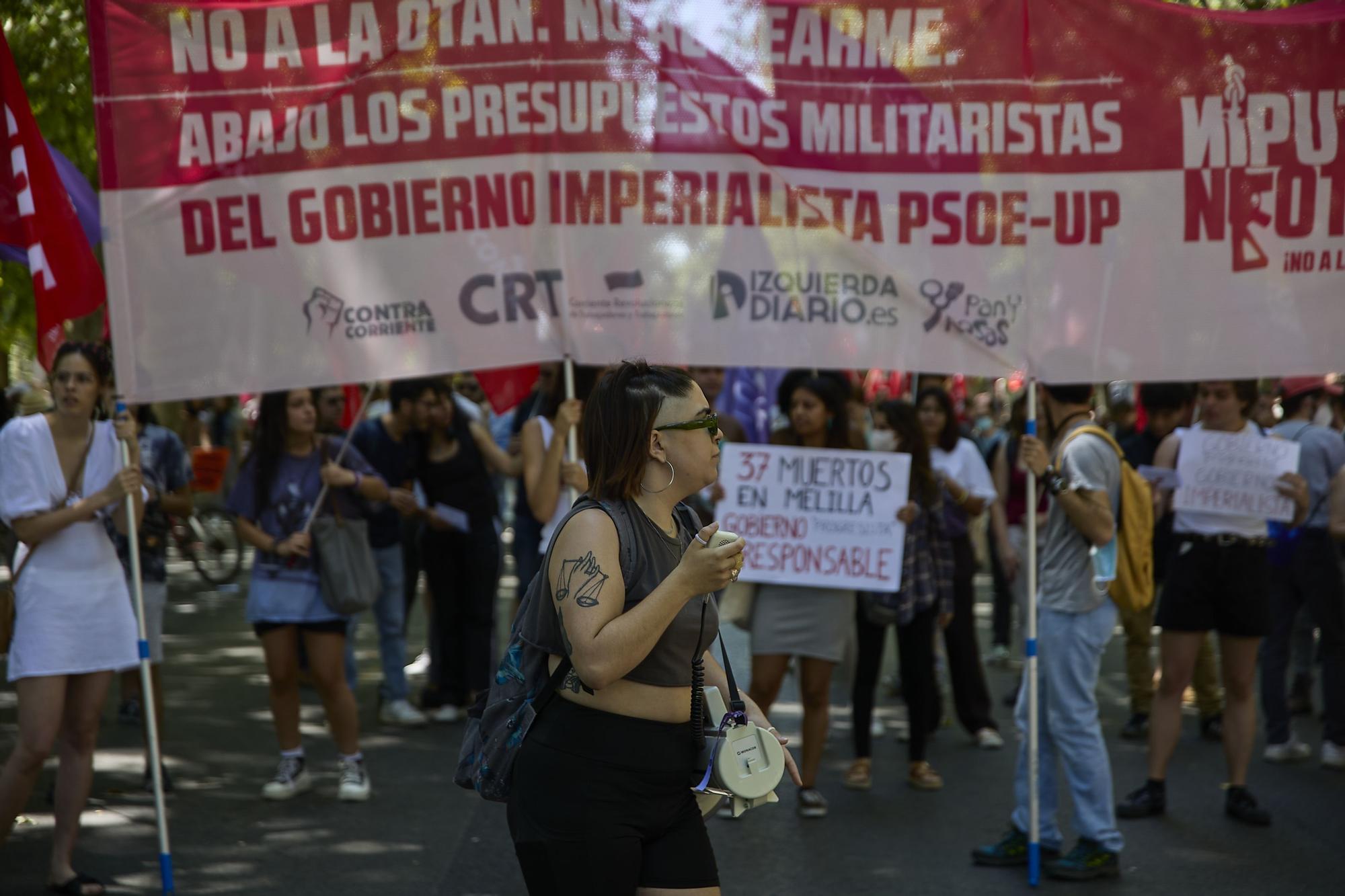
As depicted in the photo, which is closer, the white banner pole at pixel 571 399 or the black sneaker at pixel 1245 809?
the white banner pole at pixel 571 399

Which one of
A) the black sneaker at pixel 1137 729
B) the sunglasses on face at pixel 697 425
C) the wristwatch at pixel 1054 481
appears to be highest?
the sunglasses on face at pixel 697 425

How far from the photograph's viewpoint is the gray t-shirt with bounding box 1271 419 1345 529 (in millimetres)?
7750

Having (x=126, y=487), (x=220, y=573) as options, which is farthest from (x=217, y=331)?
(x=220, y=573)

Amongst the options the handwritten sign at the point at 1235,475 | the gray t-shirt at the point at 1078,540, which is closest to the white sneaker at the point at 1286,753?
the handwritten sign at the point at 1235,475

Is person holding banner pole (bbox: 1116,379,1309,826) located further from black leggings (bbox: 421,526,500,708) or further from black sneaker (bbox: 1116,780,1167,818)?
black leggings (bbox: 421,526,500,708)

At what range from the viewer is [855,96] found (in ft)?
19.2

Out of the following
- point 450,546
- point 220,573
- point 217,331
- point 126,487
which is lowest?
point 220,573

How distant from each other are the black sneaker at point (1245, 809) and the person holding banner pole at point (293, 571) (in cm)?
420

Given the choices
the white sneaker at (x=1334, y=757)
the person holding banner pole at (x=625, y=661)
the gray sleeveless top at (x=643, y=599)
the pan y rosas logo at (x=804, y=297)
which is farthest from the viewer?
the white sneaker at (x=1334, y=757)

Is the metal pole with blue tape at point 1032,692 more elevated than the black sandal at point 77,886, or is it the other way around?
the metal pole with blue tape at point 1032,692

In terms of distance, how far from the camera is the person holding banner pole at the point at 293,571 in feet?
22.2

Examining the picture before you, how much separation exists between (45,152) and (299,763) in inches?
127

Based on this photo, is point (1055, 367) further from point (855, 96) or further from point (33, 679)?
point (33, 679)

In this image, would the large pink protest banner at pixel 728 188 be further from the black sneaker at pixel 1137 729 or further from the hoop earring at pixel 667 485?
the black sneaker at pixel 1137 729
